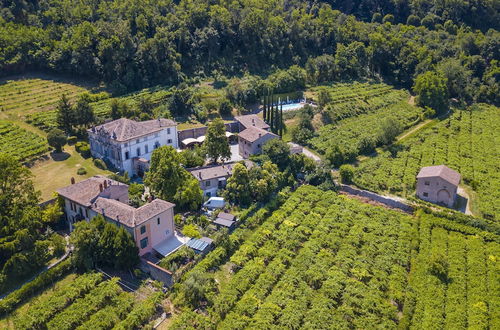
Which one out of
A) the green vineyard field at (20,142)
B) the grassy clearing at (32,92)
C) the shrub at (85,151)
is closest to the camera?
the green vineyard field at (20,142)

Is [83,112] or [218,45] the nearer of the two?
[83,112]

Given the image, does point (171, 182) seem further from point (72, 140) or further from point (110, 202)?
point (72, 140)

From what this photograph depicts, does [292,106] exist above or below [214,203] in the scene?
above

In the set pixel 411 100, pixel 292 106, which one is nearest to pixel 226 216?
pixel 292 106

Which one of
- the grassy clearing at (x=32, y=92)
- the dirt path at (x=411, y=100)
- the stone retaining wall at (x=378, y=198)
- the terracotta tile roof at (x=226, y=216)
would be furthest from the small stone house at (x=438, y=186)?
the grassy clearing at (x=32, y=92)

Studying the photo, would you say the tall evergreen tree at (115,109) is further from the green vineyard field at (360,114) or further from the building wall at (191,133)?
the green vineyard field at (360,114)

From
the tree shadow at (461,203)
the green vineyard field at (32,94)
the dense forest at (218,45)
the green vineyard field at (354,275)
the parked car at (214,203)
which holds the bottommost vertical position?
the tree shadow at (461,203)

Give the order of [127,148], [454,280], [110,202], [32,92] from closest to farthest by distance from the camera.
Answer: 1. [454,280]
2. [110,202]
3. [127,148]
4. [32,92]
